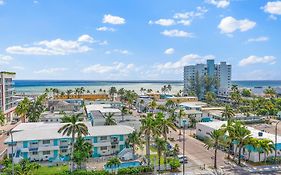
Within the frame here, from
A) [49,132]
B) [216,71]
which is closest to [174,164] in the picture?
[49,132]

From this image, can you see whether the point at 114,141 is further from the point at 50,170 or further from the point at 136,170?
the point at 50,170

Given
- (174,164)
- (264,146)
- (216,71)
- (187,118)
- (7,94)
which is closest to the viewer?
(174,164)

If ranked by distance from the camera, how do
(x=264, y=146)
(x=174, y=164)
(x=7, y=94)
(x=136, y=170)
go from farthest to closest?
(x=7, y=94) < (x=264, y=146) < (x=174, y=164) < (x=136, y=170)

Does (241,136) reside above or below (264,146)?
above

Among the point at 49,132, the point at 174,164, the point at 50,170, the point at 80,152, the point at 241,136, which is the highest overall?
the point at 241,136

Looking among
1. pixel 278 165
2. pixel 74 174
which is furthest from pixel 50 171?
pixel 278 165

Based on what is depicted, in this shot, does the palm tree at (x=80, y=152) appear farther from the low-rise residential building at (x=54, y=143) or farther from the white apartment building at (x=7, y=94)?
the white apartment building at (x=7, y=94)

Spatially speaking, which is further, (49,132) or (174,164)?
(49,132)

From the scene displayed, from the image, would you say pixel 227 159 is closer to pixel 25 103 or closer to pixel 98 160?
pixel 98 160
